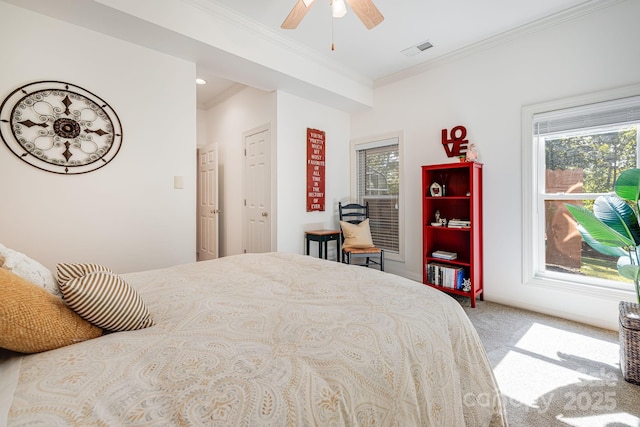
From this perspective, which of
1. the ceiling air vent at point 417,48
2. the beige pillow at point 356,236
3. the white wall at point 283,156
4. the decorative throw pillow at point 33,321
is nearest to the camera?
the decorative throw pillow at point 33,321

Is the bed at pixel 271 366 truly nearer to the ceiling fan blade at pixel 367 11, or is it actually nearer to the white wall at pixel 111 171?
the white wall at pixel 111 171

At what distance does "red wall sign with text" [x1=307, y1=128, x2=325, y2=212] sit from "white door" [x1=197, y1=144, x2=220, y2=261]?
1546 mm

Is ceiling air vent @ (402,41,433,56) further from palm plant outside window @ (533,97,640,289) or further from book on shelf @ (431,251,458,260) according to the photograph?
book on shelf @ (431,251,458,260)

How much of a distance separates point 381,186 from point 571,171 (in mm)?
2138

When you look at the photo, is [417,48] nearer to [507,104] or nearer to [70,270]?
[507,104]

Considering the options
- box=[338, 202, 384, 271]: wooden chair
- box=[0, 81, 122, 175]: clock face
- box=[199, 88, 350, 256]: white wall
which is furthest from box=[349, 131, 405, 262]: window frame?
box=[0, 81, 122, 175]: clock face

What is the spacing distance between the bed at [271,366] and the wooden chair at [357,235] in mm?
2312

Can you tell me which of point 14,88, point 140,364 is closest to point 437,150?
point 140,364

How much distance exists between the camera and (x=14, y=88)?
208cm

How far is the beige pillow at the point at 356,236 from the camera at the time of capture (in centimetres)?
381

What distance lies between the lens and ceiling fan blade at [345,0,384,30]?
198 centimetres

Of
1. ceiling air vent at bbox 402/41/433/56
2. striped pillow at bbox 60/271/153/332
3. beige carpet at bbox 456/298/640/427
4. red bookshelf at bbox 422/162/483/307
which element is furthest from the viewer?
ceiling air vent at bbox 402/41/433/56

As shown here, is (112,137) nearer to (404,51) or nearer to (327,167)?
(327,167)

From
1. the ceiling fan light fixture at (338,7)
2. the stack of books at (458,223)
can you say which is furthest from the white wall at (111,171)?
the stack of books at (458,223)
